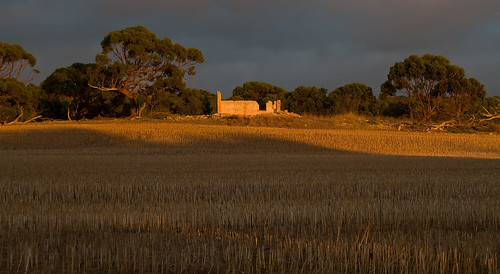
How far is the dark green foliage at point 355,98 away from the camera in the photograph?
58562mm

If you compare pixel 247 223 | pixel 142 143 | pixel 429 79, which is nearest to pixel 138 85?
pixel 142 143

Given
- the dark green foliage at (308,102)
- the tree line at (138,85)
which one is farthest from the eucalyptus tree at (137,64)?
the dark green foliage at (308,102)

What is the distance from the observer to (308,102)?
55.6 meters

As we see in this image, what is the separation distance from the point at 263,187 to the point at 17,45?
148 feet

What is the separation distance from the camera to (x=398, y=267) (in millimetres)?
3990

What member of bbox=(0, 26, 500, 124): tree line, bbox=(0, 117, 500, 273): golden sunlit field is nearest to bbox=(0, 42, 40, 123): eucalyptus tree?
bbox=(0, 26, 500, 124): tree line

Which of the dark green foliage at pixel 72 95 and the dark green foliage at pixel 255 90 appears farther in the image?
the dark green foliage at pixel 255 90

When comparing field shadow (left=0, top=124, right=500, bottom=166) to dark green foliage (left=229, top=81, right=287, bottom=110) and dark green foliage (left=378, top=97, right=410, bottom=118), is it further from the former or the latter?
dark green foliage (left=229, top=81, right=287, bottom=110)

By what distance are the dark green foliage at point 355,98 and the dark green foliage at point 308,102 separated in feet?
4.97

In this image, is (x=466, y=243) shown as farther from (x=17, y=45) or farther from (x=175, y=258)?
(x=17, y=45)

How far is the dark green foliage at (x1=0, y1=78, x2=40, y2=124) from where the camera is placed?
122 ft

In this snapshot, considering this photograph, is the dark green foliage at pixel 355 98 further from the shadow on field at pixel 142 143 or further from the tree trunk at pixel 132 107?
the shadow on field at pixel 142 143

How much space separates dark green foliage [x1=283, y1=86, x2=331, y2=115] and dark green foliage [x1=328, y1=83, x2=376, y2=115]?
1515 mm

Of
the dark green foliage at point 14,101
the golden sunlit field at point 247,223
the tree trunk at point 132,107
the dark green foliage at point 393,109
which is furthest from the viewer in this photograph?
the dark green foliage at point 393,109
